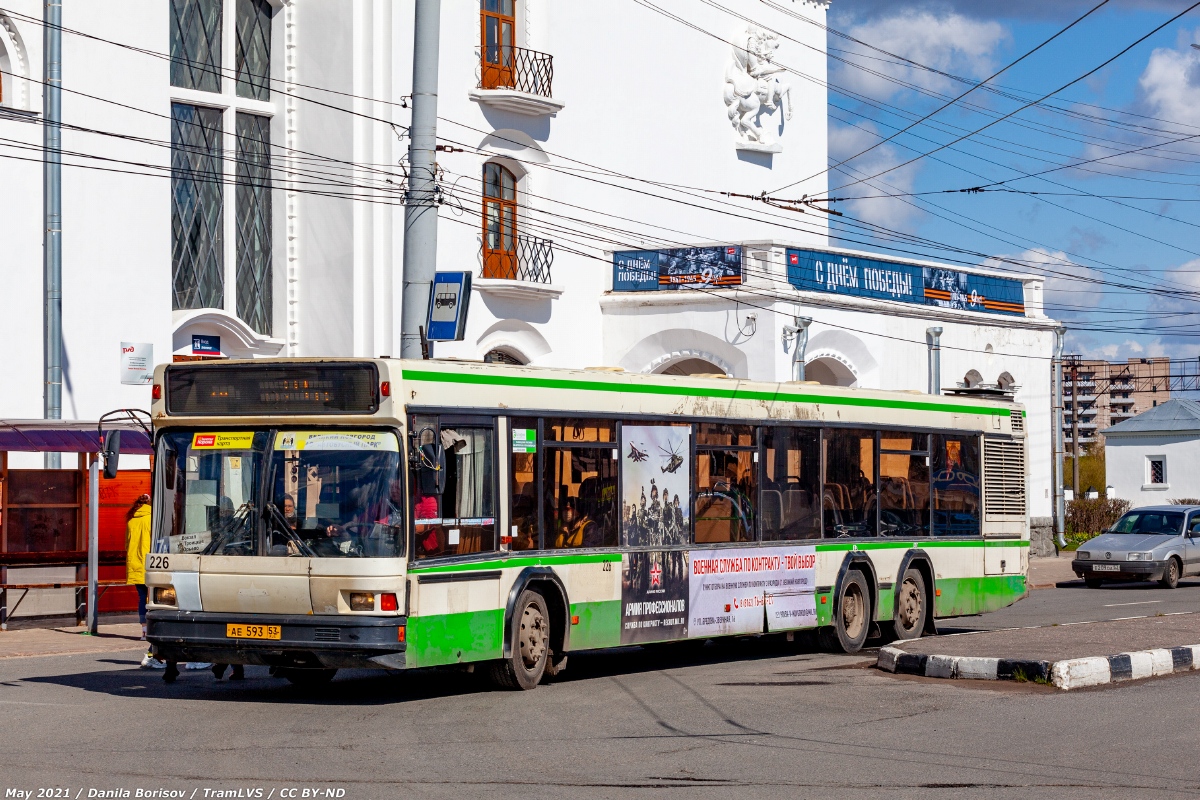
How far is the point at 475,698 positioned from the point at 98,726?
3.08 meters

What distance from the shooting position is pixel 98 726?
11.1m

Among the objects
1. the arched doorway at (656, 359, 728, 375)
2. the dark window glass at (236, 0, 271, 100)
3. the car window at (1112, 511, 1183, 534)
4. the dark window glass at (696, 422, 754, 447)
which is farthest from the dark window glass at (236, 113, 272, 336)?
the car window at (1112, 511, 1183, 534)

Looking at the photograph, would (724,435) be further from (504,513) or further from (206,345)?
(206,345)

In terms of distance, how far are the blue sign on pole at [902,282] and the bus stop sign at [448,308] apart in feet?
54.2

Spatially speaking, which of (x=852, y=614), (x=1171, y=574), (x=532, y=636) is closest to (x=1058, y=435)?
(x=1171, y=574)

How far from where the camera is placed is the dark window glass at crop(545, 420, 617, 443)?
13.7m

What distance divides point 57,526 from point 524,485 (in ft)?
33.4

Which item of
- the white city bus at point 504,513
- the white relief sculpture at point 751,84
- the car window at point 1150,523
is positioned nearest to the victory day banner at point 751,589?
the white city bus at point 504,513

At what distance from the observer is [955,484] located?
18750 mm

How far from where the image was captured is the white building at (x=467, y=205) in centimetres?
2625

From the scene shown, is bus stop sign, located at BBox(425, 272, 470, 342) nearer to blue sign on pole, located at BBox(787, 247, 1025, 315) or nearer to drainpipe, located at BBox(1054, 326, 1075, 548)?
blue sign on pole, located at BBox(787, 247, 1025, 315)

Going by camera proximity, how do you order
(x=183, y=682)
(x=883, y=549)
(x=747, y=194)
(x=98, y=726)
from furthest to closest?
(x=747, y=194) → (x=883, y=549) → (x=183, y=682) → (x=98, y=726)

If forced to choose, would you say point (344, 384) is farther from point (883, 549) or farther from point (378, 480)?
point (883, 549)

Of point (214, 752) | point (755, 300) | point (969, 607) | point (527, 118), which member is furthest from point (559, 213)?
point (214, 752)
